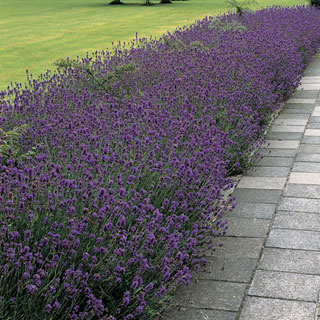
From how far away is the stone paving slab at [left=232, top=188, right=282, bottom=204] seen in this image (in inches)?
205

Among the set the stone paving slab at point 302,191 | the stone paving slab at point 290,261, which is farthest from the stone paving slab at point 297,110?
the stone paving slab at point 290,261

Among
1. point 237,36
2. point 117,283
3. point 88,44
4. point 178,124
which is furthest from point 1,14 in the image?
point 117,283

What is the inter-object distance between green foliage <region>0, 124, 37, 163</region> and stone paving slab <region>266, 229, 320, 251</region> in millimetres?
1929

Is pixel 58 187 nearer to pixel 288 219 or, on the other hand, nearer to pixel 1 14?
pixel 288 219

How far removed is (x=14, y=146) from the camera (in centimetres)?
463

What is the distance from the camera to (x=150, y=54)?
8.75 m

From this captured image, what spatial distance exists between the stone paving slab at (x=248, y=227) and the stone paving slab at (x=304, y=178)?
1094 mm

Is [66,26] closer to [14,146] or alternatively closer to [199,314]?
[14,146]

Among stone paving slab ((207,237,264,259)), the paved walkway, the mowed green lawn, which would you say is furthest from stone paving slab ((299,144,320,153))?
the mowed green lawn

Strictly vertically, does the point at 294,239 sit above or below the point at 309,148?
above

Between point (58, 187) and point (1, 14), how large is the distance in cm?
2752

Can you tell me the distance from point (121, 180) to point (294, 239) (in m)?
1.72

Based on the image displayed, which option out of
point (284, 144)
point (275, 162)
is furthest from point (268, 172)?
point (284, 144)

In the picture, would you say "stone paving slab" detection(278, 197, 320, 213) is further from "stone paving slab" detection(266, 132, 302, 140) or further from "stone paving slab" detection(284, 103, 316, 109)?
"stone paving slab" detection(284, 103, 316, 109)
